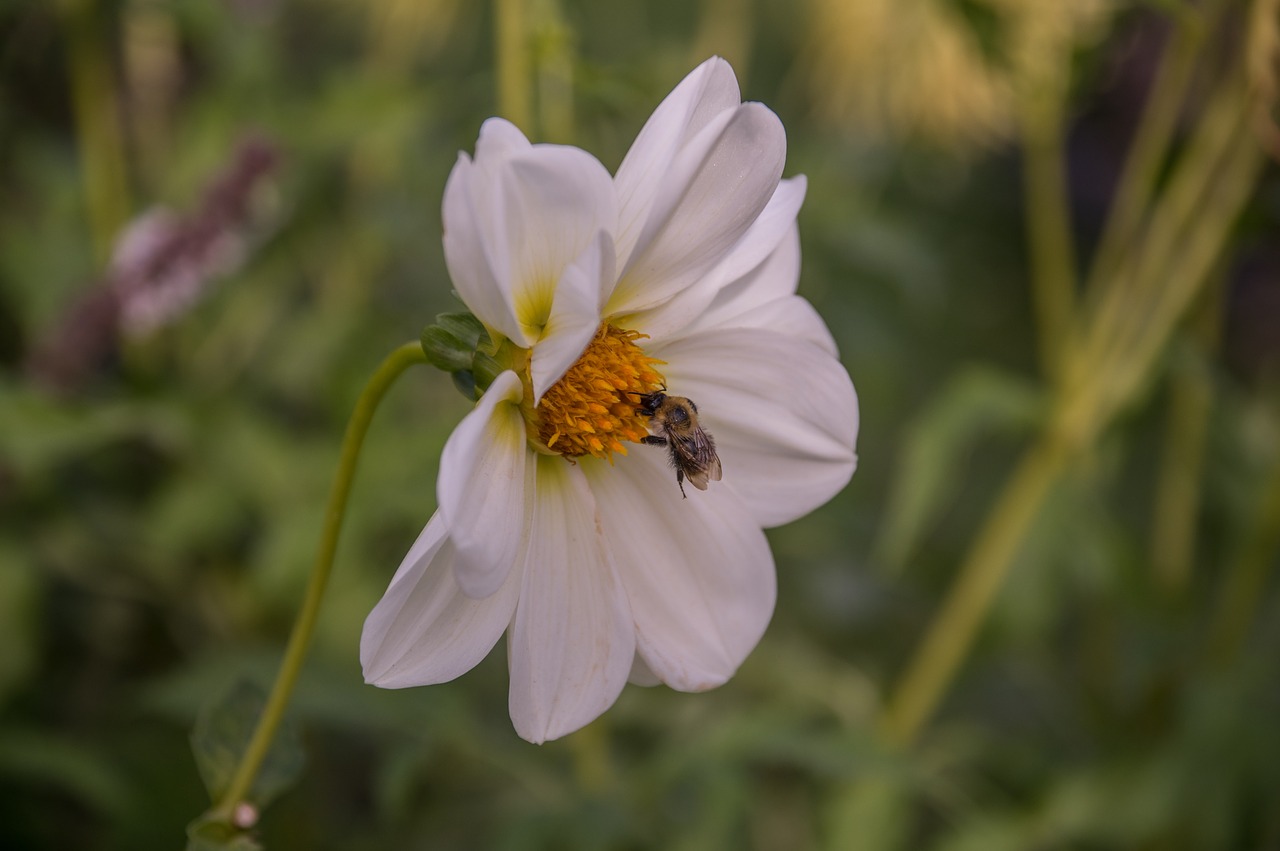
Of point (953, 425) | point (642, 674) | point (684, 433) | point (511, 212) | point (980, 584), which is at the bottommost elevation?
point (980, 584)

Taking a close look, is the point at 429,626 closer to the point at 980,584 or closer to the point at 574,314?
the point at 574,314

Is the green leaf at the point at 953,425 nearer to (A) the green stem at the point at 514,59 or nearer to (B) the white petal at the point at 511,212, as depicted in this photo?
(A) the green stem at the point at 514,59

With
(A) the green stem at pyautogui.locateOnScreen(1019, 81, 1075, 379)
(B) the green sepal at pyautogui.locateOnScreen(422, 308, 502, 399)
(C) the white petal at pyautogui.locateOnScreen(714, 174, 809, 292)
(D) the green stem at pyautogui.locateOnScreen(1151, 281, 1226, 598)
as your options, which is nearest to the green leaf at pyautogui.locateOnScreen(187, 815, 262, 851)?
(B) the green sepal at pyautogui.locateOnScreen(422, 308, 502, 399)

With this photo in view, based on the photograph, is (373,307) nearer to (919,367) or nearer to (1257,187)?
(1257,187)

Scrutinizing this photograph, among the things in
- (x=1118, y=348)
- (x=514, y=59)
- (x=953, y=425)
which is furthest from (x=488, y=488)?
(x=1118, y=348)

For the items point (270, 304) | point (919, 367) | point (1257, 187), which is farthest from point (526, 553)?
point (919, 367)

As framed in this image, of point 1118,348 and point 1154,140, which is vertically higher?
point 1154,140
